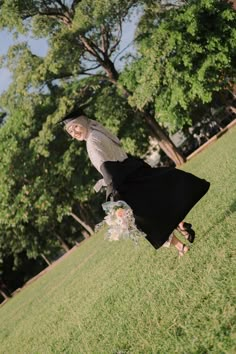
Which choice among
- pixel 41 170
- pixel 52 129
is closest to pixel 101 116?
pixel 52 129

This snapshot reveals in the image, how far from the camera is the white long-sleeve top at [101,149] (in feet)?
18.9

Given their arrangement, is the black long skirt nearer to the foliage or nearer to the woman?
the woman

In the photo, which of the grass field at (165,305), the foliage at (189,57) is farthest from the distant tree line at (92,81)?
the grass field at (165,305)

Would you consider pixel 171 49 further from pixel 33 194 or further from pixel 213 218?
pixel 213 218

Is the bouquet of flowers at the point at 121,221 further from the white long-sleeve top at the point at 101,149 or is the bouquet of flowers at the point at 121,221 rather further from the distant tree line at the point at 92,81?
the distant tree line at the point at 92,81

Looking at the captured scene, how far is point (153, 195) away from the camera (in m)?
5.77

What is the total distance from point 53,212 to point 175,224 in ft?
80.0

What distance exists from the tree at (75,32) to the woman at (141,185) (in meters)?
16.7

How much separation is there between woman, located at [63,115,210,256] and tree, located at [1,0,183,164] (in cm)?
1669

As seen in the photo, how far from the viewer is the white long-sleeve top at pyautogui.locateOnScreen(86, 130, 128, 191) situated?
5.76m

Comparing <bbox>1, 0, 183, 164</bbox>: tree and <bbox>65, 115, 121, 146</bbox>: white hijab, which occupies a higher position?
<bbox>1, 0, 183, 164</bbox>: tree

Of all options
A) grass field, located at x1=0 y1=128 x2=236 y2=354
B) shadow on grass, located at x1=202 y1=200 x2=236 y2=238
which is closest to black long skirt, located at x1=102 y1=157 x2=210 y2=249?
grass field, located at x1=0 y1=128 x2=236 y2=354

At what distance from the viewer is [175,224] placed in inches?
229

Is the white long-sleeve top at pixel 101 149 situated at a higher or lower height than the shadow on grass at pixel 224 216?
higher
